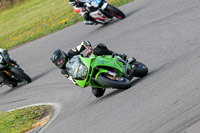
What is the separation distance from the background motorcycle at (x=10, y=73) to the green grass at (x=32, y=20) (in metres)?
6.03

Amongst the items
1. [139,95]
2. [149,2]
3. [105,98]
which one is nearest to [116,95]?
[105,98]

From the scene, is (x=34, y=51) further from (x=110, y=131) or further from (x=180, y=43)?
(x=110, y=131)

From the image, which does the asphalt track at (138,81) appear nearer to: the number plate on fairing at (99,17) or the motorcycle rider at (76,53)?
the number plate on fairing at (99,17)

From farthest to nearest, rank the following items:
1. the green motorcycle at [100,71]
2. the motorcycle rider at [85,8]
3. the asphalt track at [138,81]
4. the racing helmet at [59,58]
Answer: the motorcycle rider at [85,8], the racing helmet at [59,58], the green motorcycle at [100,71], the asphalt track at [138,81]

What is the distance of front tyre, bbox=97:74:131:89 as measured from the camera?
7.42 m

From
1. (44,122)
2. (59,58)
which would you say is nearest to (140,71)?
(59,58)

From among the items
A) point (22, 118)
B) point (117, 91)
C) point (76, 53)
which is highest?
point (76, 53)

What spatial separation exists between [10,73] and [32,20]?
1368 cm

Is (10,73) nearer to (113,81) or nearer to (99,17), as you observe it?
(99,17)

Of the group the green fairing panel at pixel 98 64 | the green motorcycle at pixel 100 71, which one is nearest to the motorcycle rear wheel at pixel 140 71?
the green motorcycle at pixel 100 71

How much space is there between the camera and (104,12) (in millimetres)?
14211

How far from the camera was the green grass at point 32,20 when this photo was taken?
19.5 meters

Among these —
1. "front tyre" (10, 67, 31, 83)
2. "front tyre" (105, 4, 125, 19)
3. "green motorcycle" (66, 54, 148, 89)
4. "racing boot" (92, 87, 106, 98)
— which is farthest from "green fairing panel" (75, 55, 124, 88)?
"front tyre" (105, 4, 125, 19)

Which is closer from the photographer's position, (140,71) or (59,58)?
(59,58)
